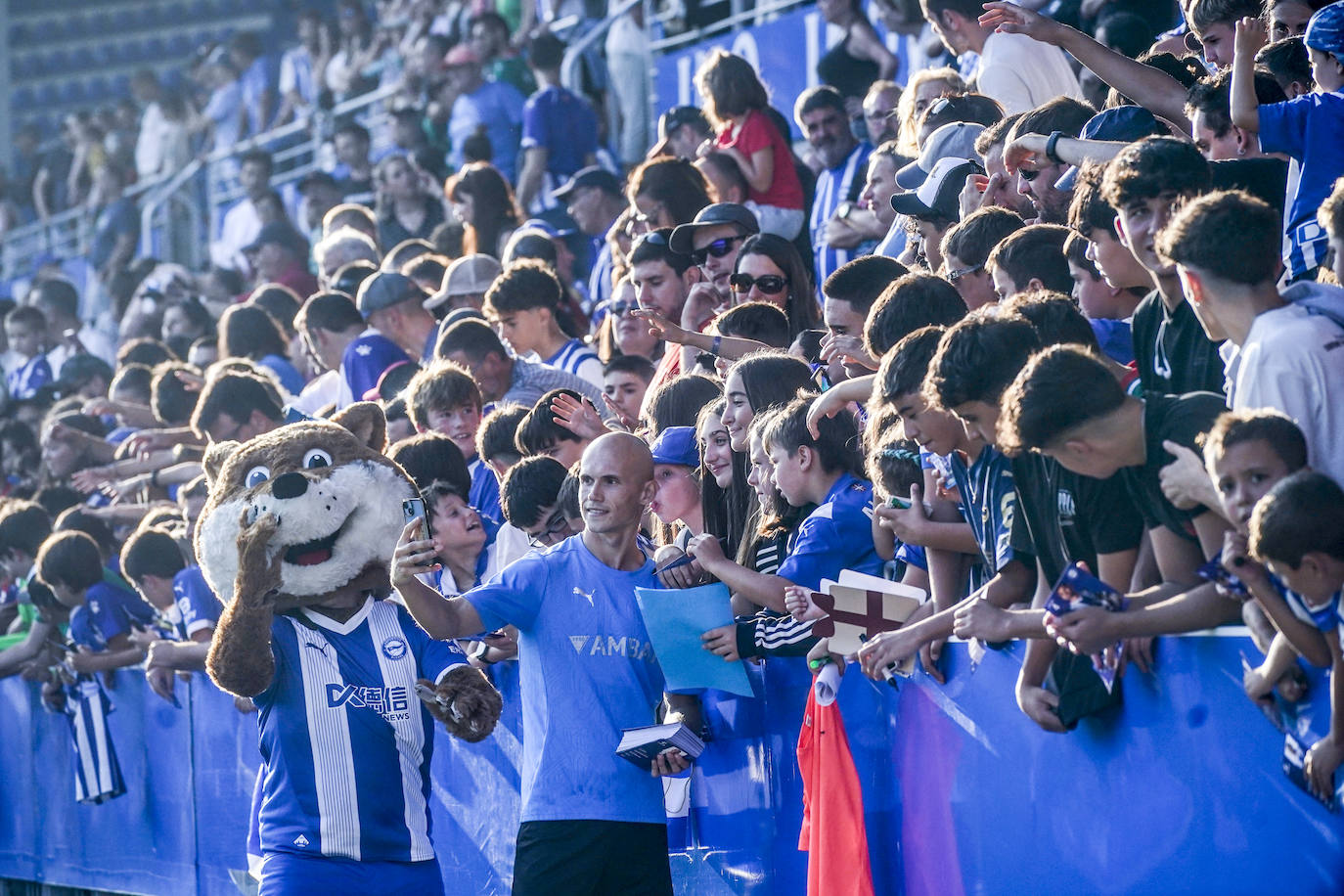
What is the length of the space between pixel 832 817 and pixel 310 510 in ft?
5.58

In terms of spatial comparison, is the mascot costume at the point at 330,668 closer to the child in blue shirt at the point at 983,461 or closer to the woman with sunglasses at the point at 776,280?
the child in blue shirt at the point at 983,461

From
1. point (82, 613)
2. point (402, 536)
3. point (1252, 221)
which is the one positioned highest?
point (1252, 221)

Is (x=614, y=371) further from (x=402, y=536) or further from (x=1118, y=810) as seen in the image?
(x=1118, y=810)

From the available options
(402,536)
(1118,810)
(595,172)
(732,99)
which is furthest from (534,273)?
(1118,810)

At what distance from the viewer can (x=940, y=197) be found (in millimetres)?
6145

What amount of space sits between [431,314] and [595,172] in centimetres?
143

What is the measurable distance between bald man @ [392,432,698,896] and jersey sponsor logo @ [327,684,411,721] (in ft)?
0.97

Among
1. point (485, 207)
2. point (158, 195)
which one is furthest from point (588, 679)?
point (158, 195)

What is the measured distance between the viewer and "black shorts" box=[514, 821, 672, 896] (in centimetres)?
516

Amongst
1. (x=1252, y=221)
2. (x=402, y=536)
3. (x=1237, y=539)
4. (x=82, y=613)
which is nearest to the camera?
(x=1237, y=539)

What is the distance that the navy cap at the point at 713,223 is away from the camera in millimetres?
7621

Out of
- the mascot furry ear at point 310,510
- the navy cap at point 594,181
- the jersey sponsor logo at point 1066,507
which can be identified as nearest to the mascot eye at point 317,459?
the mascot furry ear at point 310,510

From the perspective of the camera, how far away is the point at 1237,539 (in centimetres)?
339

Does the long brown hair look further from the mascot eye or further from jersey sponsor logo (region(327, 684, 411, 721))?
jersey sponsor logo (region(327, 684, 411, 721))
